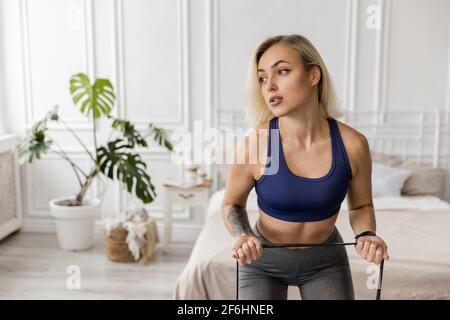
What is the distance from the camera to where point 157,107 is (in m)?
3.93

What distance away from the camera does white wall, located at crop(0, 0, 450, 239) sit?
369cm

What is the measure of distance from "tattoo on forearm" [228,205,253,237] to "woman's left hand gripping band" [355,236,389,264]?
252 millimetres

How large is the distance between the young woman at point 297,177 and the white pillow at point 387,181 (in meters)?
2.22

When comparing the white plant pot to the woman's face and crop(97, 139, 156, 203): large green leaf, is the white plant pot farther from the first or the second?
the woman's face

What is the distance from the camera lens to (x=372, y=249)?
1.04 meters

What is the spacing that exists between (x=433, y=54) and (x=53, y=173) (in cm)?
283

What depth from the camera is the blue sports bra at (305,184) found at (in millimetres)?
1114

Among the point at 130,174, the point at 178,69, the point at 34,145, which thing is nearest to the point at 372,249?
the point at 130,174

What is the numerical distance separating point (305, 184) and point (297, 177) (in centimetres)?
2

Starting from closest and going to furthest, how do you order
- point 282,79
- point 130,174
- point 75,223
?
point 282,79
point 130,174
point 75,223

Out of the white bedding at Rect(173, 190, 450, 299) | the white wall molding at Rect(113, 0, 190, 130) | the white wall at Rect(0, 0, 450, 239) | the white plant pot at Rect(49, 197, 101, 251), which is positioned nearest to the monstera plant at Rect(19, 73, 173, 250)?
the white plant pot at Rect(49, 197, 101, 251)

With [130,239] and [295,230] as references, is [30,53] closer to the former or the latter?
[130,239]

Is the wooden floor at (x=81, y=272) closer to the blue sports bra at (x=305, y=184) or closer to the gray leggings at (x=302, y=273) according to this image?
the gray leggings at (x=302, y=273)
